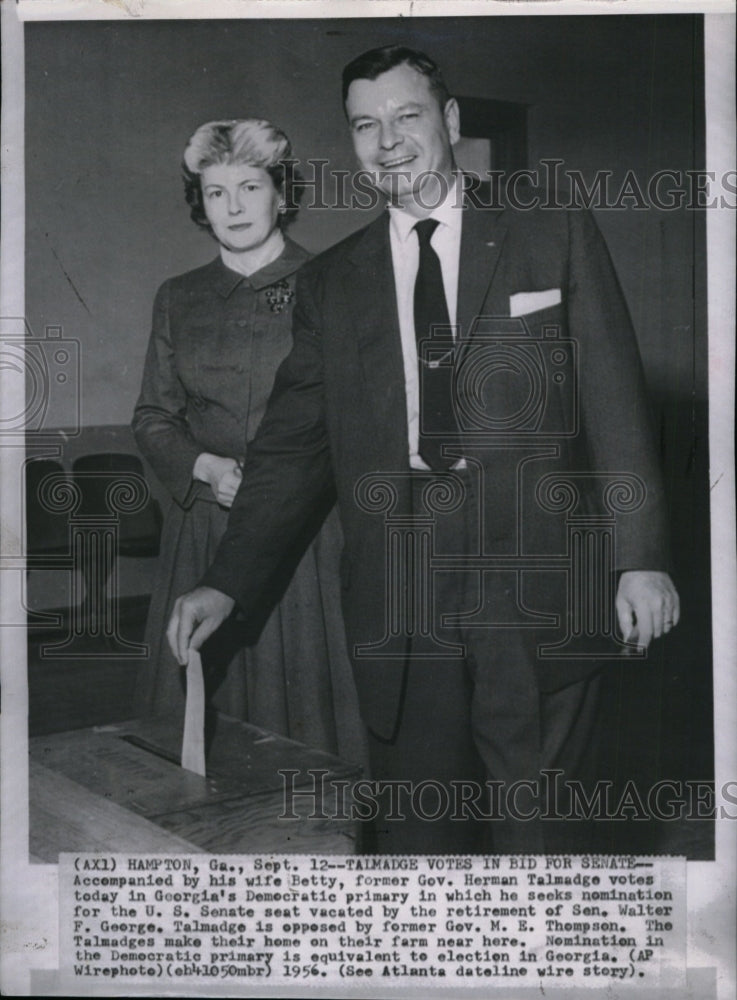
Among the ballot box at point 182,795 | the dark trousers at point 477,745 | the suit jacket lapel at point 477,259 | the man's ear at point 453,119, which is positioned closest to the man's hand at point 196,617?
the ballot box at point 182,795

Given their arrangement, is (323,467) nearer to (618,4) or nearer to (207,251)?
(207,251)

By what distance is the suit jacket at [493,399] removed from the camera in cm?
179

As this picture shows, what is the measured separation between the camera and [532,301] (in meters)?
1.79

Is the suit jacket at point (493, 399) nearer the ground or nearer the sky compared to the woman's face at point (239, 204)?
nearer the ground

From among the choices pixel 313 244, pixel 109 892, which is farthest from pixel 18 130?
pixel 109 892

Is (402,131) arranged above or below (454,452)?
above

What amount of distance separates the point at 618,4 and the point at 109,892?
1.70 m

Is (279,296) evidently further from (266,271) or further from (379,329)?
(379,329)

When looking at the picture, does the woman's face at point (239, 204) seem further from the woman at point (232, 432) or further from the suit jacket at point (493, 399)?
Answer: the suit jacket at point (493, 399)

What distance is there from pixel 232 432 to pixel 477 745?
0.66 metres

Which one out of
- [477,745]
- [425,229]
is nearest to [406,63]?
[425,229]

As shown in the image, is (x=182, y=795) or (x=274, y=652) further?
(x=274, y=652)

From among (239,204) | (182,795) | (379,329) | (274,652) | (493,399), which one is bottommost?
(182,795)

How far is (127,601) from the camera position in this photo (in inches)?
73.3
